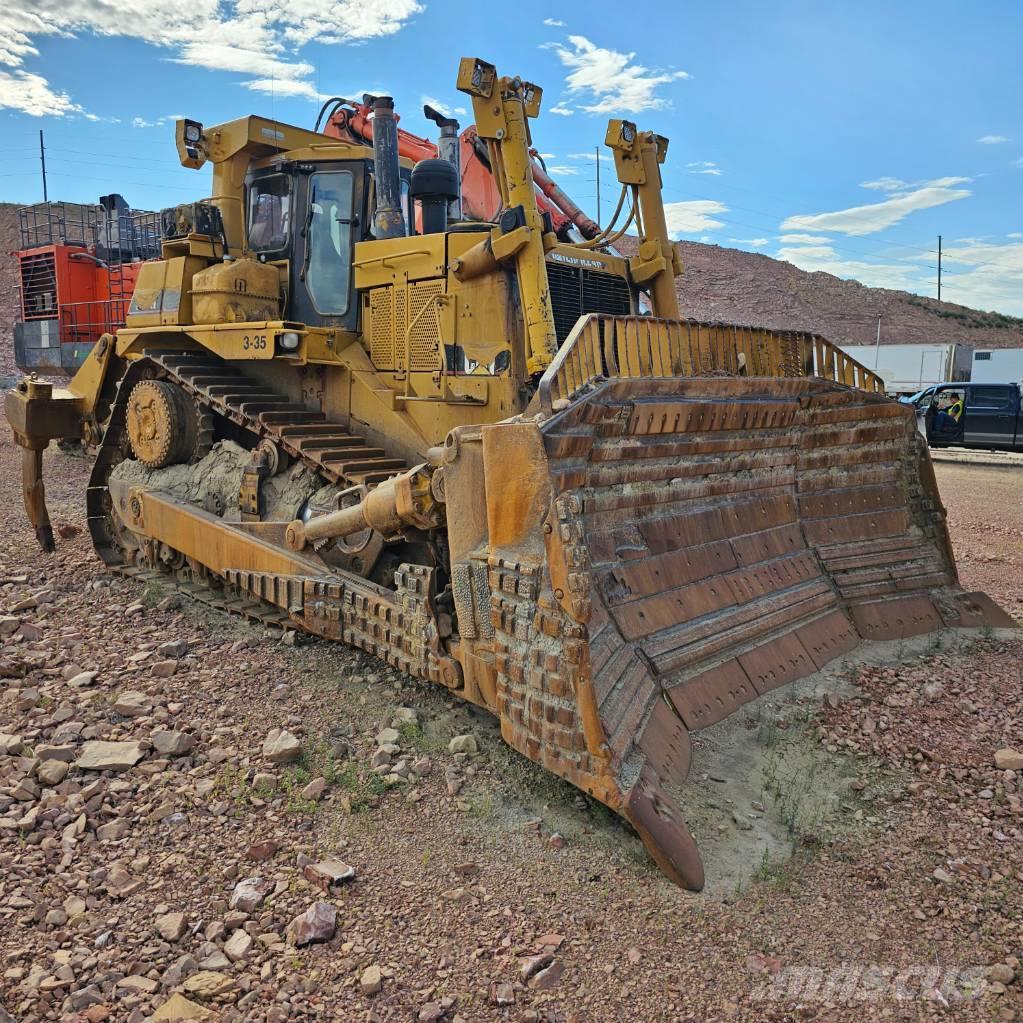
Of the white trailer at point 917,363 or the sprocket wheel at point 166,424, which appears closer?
the sprocket wheel at point 166,424

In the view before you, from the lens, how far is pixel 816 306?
5253cm

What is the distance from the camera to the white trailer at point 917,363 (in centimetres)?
2834

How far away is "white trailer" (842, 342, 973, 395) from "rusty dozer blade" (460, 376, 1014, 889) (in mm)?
24052

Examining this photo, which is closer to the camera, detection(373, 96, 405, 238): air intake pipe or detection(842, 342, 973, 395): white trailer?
detection(373, 96, 405, 238): air intake pipe

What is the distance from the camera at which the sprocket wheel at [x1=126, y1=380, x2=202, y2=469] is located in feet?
21.3

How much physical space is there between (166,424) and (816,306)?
51405mm

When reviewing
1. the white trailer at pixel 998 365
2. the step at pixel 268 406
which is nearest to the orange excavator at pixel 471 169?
the step at pixel 268 406

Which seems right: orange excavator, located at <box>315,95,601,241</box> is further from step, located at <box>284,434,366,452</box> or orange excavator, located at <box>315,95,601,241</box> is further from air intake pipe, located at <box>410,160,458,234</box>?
step, located at <box>284,434,366,452</box>

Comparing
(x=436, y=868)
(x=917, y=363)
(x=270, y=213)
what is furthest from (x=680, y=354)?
(x=917, y=363)

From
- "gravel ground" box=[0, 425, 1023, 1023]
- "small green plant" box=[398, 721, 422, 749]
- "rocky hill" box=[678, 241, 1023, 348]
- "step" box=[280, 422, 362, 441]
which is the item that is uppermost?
"rocky hill" box=[678, 241, 1023, 348]

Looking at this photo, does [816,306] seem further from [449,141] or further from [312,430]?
[312,430]

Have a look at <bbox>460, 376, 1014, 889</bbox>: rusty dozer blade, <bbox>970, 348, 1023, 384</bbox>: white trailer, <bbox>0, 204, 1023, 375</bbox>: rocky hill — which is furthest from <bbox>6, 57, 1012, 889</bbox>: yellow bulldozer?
<bbox>0, 204, 1023, 375</bbox>: rocky hill

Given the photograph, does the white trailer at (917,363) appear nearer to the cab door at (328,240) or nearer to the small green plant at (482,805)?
the cab door at (328,240)

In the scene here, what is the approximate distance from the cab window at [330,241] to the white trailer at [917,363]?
2489 cm
